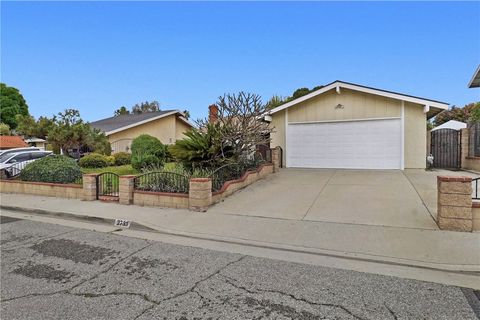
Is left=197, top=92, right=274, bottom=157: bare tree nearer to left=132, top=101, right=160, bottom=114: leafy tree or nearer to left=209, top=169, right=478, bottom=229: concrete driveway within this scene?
left=209, top=169, right=478, bottom=229: concrete driveway

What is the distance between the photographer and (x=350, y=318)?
10.2 ft

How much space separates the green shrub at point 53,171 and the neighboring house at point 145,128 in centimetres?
922

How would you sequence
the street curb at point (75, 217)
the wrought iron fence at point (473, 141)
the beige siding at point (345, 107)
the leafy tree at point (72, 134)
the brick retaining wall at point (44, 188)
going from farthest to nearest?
the leafy tree at point (72, 134) < the wrought iron fence at point (473, 141) < the beige siding at point (345, 107) < the brick retaining wall at point (44, 188) < the street curb at point (75, 217)

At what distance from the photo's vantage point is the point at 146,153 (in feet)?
45.4

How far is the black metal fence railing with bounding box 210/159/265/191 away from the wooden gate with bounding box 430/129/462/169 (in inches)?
358

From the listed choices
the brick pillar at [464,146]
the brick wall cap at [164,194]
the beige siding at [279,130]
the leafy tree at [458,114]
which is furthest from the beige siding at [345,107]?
the leafy tree at [458,114]

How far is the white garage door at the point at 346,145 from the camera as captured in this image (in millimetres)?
13211

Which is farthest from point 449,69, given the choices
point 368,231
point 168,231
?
point 168,231

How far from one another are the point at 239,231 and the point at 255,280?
2.28m

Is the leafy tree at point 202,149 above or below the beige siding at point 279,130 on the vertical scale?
below

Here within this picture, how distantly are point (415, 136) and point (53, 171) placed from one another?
46.9 ft

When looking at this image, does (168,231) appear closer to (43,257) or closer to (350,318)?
(43,257)

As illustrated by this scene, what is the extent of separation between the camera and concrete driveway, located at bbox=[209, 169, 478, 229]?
22.1 feet

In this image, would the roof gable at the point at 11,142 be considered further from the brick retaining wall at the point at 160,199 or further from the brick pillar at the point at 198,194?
the brick pillar at the point at 198,194
